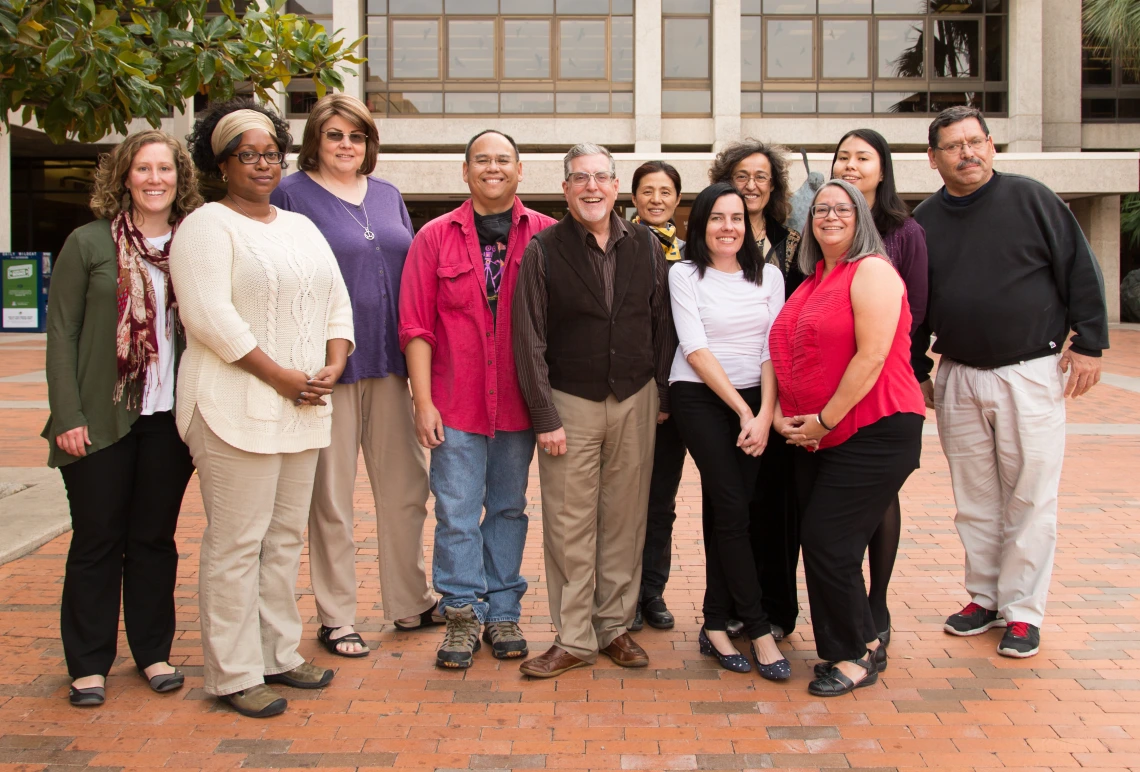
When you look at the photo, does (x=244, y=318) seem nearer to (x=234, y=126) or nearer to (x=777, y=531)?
(x=234, y=126)

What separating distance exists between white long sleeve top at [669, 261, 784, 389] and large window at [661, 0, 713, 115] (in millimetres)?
22570

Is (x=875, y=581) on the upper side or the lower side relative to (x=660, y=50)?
lower

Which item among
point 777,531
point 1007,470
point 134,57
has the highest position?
point 134,57

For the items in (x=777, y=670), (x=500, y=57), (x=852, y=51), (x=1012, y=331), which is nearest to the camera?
(x=777, y=670)

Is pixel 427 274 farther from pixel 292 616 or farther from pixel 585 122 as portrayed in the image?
pixel 585 122

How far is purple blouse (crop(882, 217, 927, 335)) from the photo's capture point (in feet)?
14.3

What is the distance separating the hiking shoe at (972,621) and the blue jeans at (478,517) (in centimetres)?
199

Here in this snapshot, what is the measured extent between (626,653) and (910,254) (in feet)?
6.94

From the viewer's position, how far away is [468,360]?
4.37 m

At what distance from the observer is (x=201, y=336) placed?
366 centimetres

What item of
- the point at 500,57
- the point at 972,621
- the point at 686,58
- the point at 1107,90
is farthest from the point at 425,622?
the point at 1107,90

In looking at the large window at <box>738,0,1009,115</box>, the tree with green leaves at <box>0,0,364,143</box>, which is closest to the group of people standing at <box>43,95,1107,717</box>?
the tree with green leaves at <box>0,0,364,143</box>

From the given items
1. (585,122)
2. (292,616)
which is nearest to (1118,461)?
(292,616)

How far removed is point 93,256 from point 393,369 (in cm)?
132
